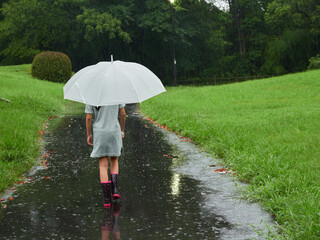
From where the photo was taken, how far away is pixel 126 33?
137 feet

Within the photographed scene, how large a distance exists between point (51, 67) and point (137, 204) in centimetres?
3203

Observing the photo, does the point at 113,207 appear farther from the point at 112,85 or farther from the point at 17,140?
the point at 17,140

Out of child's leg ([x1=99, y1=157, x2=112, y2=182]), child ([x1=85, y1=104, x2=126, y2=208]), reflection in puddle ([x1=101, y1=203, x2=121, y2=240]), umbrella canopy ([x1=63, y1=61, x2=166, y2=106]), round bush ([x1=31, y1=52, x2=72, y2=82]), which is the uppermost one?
round bush ([x1=31, y1=52, x2=72, y2=82])

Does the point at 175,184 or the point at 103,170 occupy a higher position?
the point at 103,170

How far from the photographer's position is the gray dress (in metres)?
5.52

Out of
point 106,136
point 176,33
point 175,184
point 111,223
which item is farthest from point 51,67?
point 111,223

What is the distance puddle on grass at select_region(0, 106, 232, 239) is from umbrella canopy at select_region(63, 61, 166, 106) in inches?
53.6

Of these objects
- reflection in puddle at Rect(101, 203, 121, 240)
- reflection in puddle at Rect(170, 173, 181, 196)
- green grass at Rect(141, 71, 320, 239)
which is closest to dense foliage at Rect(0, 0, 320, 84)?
green grass at Rect(141, 71, 320, 239)

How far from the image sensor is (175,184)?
6566mm

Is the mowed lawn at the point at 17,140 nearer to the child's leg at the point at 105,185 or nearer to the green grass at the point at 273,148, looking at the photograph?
the child's leg at the point at 105,185

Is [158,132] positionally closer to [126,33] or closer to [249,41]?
[126,33]

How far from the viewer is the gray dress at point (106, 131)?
18.1 feet

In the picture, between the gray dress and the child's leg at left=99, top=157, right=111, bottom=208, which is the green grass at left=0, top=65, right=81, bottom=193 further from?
the gray dress

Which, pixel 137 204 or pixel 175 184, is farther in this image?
pixel 175 184
